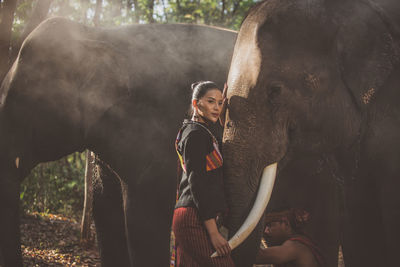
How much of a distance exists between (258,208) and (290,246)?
0.52m

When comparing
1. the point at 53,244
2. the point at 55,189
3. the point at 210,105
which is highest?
the point at 210,105

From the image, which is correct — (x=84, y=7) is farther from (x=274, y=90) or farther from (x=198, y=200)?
(x=198, y=200)

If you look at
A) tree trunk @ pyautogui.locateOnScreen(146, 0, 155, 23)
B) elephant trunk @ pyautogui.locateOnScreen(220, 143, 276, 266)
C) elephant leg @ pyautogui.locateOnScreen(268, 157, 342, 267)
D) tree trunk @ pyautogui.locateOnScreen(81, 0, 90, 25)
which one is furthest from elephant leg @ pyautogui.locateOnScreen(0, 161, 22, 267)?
tree trunk @ pyautogui.locateOnScreen(146, 0, 155, 23)

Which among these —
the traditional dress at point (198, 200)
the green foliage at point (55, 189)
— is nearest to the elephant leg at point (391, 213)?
the traditional dress at point (198, 200)

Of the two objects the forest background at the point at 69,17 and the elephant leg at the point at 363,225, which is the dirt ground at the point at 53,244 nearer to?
the forest background at the point at 69,17

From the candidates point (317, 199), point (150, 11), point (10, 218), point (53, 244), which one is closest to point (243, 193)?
point (317, 199)

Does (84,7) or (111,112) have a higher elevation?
(84,7)

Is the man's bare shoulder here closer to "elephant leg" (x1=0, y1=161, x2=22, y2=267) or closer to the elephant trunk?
the elephant trunk

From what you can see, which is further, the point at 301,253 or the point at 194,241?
the point at 301,253

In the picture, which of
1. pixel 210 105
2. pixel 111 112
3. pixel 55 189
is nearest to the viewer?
pixel 210 105

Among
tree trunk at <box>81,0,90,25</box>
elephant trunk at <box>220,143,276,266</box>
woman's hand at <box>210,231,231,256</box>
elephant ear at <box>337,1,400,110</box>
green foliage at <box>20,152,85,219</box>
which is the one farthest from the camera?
tree trunk at <box>81,0,90,25</box>

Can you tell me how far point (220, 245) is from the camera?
7.08 ft

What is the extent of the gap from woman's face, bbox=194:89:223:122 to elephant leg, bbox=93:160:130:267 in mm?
1484

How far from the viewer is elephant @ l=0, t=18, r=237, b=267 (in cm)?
328
